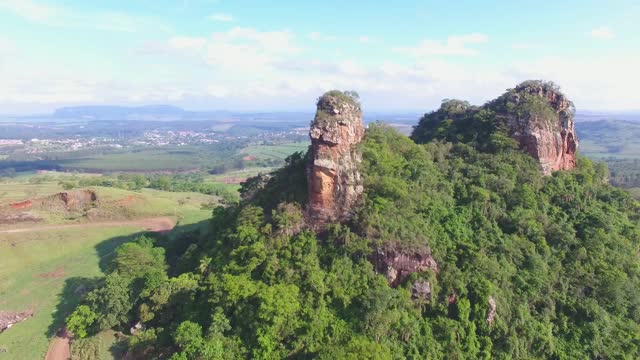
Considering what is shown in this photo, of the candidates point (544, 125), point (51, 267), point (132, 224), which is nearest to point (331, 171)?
point (544, 125)

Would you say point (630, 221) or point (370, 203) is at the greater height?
point (370, 203)

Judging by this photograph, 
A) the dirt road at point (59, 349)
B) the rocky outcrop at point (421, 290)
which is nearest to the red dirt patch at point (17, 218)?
the dirt road at point (59, 349)

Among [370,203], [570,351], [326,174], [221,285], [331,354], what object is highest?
[326,174]

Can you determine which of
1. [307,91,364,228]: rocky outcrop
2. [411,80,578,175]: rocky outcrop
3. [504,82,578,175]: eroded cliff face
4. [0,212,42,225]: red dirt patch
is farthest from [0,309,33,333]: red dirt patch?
[504,82,578,175]: eroded cliff face

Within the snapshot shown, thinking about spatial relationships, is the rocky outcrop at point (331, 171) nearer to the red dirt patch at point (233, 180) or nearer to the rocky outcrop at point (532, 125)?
the rocky outcrop at point (532, 125)

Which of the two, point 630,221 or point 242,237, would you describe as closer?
point 242,237

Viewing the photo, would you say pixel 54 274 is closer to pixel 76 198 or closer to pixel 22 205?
pixel 22 205

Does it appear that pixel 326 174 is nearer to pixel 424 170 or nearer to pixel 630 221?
pixel 424 170

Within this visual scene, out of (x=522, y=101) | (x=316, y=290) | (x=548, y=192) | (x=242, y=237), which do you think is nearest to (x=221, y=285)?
(x=242, y=237)
